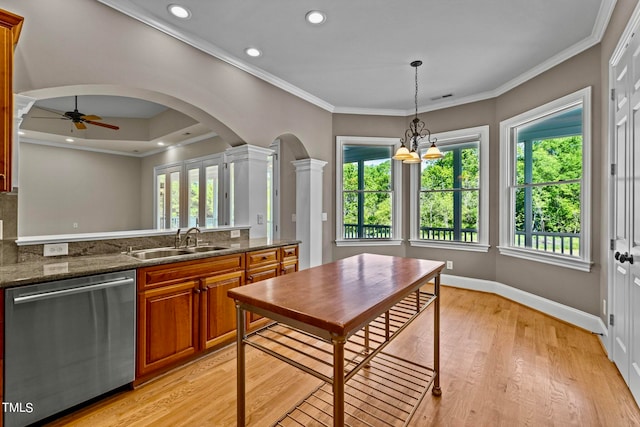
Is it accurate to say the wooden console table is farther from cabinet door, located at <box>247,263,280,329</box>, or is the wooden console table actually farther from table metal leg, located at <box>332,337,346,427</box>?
cabinet door, located at <box>247,263,280,329</box>

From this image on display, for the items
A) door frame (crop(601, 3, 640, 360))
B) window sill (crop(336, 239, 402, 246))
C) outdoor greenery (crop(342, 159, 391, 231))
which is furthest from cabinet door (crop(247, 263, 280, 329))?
door frame (crop(601, 3, 640, 360))

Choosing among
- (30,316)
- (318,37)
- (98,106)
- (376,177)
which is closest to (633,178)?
(318,37)

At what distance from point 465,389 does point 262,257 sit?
6.51 ft

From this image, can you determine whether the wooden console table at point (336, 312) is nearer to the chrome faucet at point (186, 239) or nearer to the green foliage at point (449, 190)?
the chrome faucet at point (186, 239)

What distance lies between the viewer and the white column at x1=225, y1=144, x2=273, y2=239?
3443 mm

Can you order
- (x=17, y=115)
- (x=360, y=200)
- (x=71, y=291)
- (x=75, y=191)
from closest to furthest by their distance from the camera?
(x=71, y=291), (x=17, y=115), (x=360, y=200), (x=75, y=191)

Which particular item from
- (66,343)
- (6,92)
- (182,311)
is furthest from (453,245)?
(6,92)

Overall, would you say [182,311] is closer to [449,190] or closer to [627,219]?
[627,219]

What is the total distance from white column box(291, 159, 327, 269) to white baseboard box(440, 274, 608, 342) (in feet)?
7.09

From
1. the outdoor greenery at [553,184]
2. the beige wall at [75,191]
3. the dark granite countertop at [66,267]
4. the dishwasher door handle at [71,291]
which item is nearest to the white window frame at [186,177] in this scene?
the beige wall at [75,191]

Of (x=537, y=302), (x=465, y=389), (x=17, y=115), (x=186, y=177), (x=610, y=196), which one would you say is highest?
(x=186, y=177)

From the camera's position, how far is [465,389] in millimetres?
2076

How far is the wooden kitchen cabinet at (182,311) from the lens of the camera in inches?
81.4

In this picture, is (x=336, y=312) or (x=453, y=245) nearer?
(x=336, y=312)
